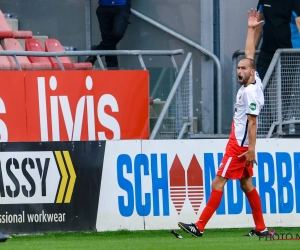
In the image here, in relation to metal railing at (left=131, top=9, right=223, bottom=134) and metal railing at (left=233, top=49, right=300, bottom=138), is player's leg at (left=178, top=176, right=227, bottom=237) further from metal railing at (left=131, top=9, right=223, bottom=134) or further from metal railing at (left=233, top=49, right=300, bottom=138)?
metal railing at (left=131, top=9, right=223, bottom=134)

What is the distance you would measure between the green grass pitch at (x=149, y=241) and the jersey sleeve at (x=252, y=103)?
1.48 meters

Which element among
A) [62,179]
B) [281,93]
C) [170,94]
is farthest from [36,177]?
[281,93]

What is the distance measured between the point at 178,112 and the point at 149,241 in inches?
118

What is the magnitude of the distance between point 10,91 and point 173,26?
441cm

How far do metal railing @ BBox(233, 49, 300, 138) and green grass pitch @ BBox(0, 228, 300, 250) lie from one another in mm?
1688

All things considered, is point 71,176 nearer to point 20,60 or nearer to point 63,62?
point 20,60

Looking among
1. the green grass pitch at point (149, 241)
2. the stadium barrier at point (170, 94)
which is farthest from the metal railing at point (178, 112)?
the green grass pitch at point (149, 241)

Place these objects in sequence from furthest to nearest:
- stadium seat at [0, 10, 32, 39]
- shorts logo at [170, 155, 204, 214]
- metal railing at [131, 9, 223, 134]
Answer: metal railing at [131, 9, 223, 134]
stadium seat at [0, 10, 32, 39]
shorts logo at [170, 155, 204, 214]

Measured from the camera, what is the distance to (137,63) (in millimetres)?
13125

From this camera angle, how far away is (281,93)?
12.9m

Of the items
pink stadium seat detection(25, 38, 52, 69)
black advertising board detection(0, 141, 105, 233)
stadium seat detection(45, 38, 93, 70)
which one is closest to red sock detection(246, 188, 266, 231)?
black advertising board detection(0, 141, 105, 233)

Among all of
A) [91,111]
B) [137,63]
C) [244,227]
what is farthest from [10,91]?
[244,227]

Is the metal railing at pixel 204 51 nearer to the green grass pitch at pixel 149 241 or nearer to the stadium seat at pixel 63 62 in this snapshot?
the stadium seat at pixel 63 62

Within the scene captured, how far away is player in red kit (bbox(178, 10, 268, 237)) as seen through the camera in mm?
10469
